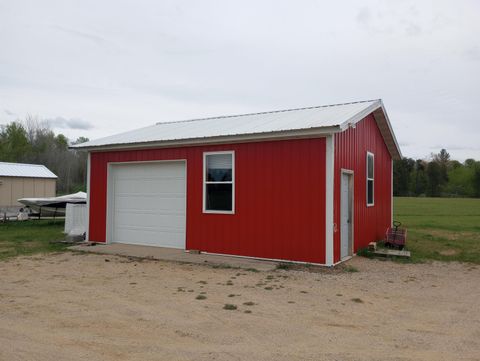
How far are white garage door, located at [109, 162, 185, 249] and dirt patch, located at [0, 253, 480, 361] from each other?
93.8 inches

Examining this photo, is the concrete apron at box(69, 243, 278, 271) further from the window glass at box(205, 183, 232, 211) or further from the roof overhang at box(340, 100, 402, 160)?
the roof overhang at box(340, 100, 402, 160)


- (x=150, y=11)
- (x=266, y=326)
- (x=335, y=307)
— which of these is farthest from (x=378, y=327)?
(x=150, y=11)

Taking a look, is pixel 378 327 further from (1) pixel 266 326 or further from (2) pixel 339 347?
(1) pixel 266 326

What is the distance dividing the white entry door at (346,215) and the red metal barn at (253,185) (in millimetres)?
25

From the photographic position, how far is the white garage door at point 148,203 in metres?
11.1

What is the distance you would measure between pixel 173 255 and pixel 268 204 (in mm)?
2598

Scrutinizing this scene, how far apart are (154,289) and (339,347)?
349 cm

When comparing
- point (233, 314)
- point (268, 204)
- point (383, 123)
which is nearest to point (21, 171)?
point (268, 204)

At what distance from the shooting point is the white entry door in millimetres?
9852

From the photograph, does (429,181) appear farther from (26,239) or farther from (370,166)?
(26,239)

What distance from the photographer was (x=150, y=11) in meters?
11.8

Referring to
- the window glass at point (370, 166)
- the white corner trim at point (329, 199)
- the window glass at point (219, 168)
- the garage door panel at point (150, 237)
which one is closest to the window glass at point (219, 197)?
the window glass at point (219, 168)

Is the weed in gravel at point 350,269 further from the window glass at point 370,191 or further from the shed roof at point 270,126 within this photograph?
the window glass at point 370,191

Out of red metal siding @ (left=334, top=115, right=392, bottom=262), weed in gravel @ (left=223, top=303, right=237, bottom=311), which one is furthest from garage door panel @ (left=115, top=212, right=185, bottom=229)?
weed in gravel @ (left=223, top=303, right=237, bottom=311)
